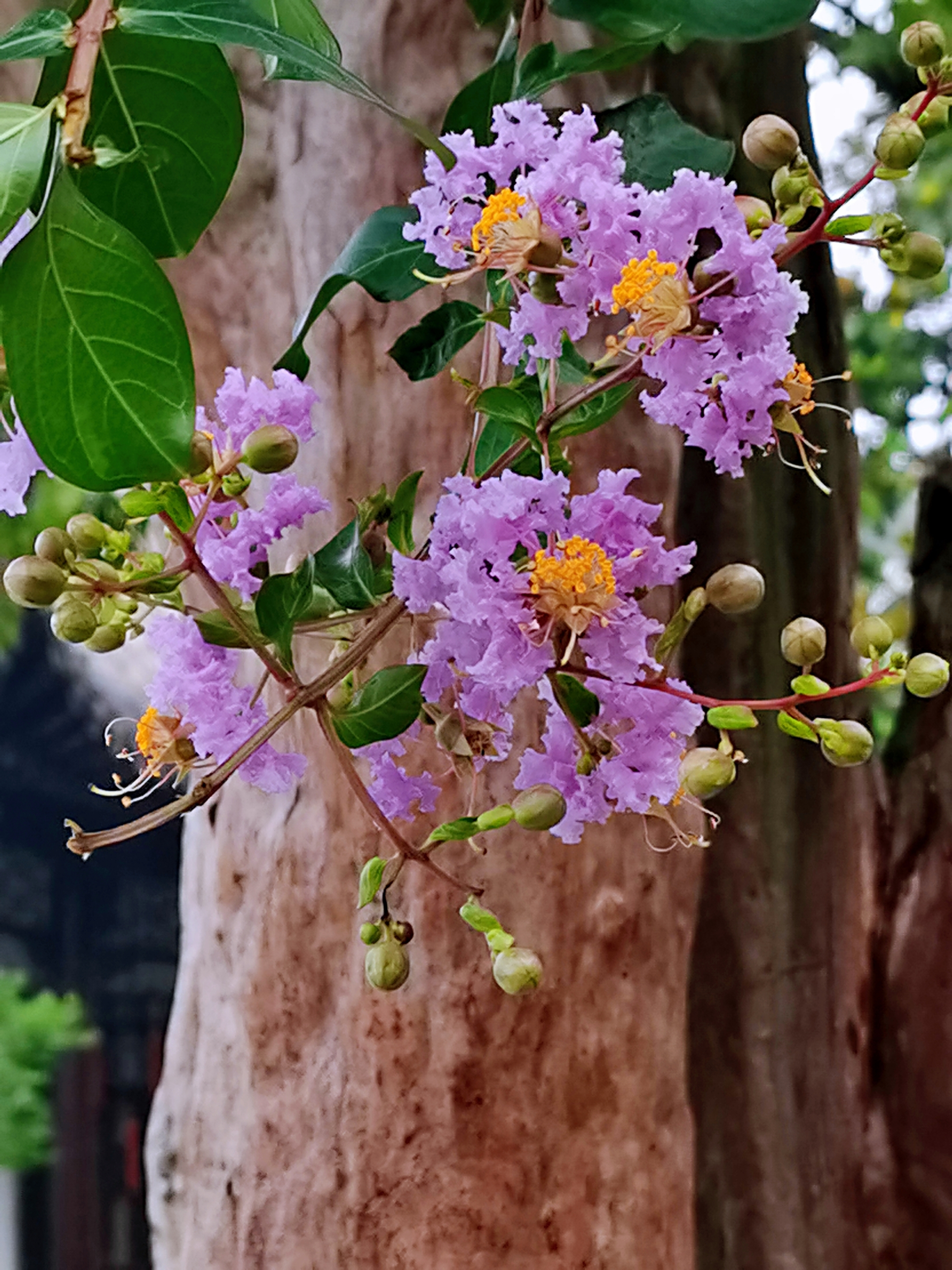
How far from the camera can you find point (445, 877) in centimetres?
37

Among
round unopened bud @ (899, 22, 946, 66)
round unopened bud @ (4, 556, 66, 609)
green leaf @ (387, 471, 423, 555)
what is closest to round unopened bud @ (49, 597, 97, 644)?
round unopened bud @ (4, 556, 66, 609)

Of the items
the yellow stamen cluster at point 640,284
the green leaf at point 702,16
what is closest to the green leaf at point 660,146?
the green leaf at point 702,16

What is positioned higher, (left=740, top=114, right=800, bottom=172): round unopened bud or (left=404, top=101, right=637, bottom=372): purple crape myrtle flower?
(left=740, top=114, right=800, bottom=172): round unopened bud

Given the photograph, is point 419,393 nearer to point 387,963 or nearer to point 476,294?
point 476,294

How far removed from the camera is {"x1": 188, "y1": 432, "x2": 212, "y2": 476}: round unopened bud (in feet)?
1.10

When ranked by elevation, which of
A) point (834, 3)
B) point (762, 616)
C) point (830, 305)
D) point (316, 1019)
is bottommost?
point (316, 1019)

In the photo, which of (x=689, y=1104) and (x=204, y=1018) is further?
(x=689, y=1104)

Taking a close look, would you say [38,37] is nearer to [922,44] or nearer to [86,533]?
[86,533]

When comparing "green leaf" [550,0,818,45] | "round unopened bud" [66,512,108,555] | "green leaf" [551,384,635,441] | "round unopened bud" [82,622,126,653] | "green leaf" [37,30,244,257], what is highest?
"green leaf" [550,0,818,45]

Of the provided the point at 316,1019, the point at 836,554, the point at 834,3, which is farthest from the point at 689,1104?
the point at 834,3

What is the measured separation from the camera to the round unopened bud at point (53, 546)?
36 centimetres

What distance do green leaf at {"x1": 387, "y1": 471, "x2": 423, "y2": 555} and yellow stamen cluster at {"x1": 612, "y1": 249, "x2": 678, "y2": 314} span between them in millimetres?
108

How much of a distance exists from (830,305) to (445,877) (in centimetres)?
83

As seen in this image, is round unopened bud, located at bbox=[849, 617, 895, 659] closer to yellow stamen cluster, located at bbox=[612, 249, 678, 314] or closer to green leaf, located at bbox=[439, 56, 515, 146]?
yellow stamen cluster, located at bbox=[612, 249, 678, 314]
